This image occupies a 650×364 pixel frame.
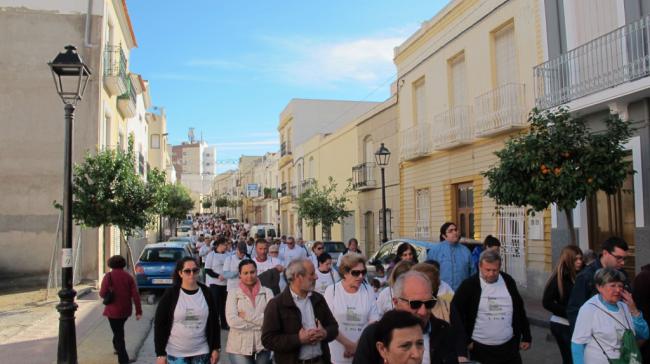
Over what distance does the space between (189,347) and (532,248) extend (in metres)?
11.4

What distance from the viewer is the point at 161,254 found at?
15859 millimetres

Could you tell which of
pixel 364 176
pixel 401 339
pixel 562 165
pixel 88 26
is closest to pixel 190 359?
pixel 401 339

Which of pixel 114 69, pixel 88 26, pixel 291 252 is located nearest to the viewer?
pixel 291 252

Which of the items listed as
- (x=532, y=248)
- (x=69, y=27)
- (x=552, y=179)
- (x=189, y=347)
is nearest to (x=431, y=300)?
(x=189, y=347)

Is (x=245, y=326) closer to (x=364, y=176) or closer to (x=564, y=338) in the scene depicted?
(x=564, y=338)

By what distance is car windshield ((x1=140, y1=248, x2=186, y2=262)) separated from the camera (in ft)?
51.6

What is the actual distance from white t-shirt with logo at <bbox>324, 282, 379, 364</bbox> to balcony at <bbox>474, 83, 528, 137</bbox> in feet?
34.0

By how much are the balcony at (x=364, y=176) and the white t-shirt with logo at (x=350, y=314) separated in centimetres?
2070

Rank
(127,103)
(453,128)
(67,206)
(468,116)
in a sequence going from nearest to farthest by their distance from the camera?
(67,206) < (468,116) < (453,128) < (127,103)

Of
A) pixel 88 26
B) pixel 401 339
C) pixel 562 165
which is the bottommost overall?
pixel 401 339

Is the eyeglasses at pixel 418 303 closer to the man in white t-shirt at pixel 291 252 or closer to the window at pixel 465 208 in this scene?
the man in white t-shirt at pixel 291 252

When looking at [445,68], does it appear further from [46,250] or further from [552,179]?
[46,250]

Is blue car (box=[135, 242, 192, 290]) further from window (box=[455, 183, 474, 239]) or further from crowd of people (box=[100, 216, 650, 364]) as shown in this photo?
crowd of people (box=[100, 216, 650, 364])

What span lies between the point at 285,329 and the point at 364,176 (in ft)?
73.6
